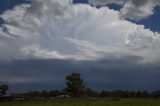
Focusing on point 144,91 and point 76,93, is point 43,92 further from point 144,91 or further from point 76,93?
point 144,91

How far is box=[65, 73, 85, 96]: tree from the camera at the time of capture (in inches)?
4977

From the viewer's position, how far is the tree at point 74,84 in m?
126

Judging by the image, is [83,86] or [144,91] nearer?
[83,86]

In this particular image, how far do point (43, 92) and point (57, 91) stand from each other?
40.7ft

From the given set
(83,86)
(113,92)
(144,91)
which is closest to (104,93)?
(113,92)

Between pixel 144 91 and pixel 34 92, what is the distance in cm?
4385

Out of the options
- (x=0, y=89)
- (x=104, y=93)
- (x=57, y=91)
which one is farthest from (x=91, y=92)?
(x=0, y=89)

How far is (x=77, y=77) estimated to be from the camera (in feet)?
420

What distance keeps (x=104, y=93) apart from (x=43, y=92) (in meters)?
24.6

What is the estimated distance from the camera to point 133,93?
5901 inches

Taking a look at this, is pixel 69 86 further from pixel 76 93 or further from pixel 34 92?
pixel 34 92

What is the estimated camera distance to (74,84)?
414 feet

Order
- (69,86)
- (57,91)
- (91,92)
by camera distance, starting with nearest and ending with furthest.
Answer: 1. (69,86)
2. (57,91)
3. (91,92)

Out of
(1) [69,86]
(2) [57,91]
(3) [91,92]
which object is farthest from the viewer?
(3) [91,92]
